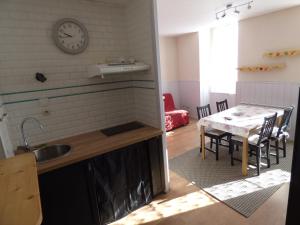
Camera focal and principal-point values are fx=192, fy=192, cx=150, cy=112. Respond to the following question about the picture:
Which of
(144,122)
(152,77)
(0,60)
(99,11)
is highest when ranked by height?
(99,11)

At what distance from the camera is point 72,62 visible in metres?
2.23

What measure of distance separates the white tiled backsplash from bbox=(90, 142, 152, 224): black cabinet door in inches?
21.9

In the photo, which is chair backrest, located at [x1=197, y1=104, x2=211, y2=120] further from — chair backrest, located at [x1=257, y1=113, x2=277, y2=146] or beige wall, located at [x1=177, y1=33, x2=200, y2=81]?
beige wall, located at [x1=177, y1=33, x2=200, y2=81]

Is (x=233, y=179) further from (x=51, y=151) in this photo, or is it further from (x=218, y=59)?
(x=218, y=59)

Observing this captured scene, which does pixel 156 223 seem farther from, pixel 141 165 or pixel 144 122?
pixel 144 122

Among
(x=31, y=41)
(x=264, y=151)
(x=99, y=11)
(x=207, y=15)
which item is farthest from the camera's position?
(x=207, y=15)

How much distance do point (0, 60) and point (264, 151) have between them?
3769 mm

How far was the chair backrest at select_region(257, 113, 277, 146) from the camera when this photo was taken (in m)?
2.53

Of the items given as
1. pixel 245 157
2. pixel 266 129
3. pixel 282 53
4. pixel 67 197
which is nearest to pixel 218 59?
pixel 282 53

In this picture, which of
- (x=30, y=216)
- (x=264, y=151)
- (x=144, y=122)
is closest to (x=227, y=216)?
(x=144, y=122)

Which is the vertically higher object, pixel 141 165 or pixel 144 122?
pixel 144 122

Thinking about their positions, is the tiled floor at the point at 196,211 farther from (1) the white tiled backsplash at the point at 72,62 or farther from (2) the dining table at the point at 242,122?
(1) the white tiled backsplash at the point at 72,62

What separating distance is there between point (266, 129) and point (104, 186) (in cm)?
222

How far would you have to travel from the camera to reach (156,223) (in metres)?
2.03
